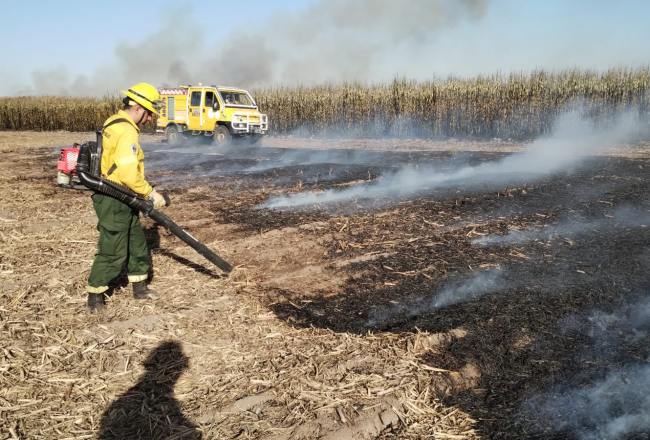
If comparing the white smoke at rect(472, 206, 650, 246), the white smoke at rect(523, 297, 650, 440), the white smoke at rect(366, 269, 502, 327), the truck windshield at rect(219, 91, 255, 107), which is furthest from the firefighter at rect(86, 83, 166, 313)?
the truck windshield at rect(219, 91, 255, 107)

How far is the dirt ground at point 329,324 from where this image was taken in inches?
120

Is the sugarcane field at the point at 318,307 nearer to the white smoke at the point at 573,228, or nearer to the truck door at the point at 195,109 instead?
the white smoke at the point at 573,228

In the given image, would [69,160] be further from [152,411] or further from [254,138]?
[254,138]

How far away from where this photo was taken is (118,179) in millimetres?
4359

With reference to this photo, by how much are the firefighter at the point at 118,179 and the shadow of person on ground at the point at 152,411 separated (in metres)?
1.15

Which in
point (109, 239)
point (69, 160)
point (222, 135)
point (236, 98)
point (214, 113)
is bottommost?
point (109, 239)

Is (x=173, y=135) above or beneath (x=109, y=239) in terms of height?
above

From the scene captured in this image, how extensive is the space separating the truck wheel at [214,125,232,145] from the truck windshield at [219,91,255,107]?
101 cm

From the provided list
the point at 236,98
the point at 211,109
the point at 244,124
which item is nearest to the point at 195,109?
the point at 211,109

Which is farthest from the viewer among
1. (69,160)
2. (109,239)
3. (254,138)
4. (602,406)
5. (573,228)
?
(254,138)

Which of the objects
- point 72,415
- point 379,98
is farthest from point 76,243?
point 379,98

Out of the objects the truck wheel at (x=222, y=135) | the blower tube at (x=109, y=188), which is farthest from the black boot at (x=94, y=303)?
the truck wheel at (x=222, y=135)

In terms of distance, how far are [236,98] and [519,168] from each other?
11654mm

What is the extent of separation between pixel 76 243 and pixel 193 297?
260 centimetres
